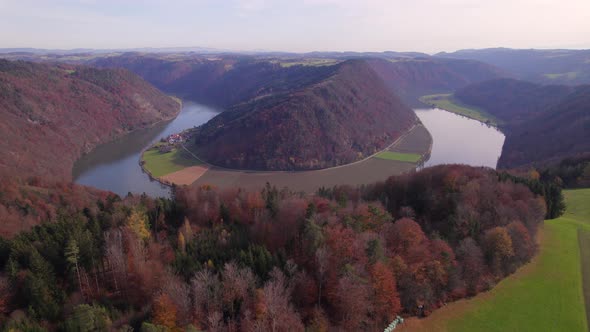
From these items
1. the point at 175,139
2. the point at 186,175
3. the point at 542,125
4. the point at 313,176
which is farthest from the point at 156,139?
the point at 542,125

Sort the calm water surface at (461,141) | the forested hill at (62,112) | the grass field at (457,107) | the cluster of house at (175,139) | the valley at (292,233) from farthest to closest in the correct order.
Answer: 1. the grass field at (457,107)
2. the cluster of house at (175,139)
3. the calm water surface at (461,141)
4. the forested hill at (62,112)
5. the valley at (292,233)

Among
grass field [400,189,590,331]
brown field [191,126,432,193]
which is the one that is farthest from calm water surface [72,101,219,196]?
grass field [400,189,590,331]

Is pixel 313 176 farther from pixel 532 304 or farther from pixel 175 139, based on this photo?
pixel 532 304

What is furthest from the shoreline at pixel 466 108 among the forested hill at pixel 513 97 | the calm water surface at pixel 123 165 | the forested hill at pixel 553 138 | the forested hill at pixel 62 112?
the forested hill at pixel 62 112

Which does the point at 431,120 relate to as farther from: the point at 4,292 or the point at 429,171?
the point at 4,292

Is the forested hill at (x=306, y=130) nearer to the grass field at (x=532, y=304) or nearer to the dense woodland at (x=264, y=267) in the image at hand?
the dense woodland at (x=264, y=267)
